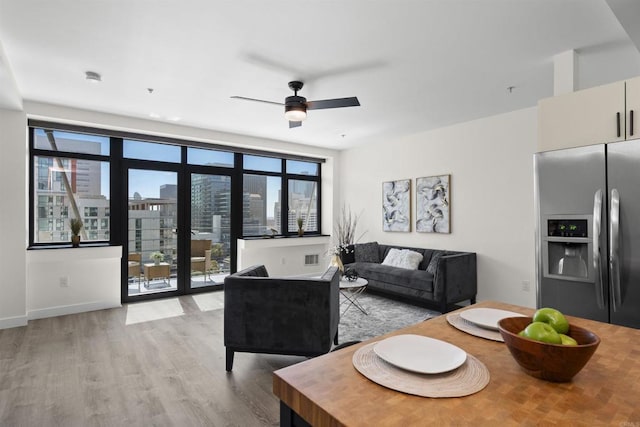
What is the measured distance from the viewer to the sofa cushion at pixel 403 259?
5105 mm

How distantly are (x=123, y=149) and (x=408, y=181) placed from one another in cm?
447

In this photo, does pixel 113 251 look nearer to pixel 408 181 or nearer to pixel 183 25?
pixel 183 25

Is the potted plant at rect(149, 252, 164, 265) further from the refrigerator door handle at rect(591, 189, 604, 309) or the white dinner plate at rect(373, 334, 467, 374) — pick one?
the refrigerator door handle at rect(591, 189, 604, 309)

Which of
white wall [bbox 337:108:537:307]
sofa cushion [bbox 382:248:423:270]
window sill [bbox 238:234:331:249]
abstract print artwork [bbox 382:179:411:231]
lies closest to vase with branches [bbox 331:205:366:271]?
window sill [bbox 238:234:331:249]

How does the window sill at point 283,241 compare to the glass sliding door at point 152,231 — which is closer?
the glass sliding door at point 152,231

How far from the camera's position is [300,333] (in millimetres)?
2756

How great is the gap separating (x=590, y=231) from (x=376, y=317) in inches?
101

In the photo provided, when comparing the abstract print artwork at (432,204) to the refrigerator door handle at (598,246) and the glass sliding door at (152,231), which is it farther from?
the glass sliding door at (152,231)

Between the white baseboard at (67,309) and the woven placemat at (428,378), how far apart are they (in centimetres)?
491

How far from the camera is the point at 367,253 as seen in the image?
5.91 m

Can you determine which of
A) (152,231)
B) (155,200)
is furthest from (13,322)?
(155,200)

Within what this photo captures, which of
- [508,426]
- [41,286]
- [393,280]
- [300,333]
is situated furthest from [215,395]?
[41,286]

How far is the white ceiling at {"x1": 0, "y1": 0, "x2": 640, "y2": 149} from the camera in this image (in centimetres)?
231

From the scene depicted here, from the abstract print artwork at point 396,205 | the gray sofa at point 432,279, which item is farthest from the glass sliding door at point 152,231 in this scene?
the abstract print artwork at point 396,205
